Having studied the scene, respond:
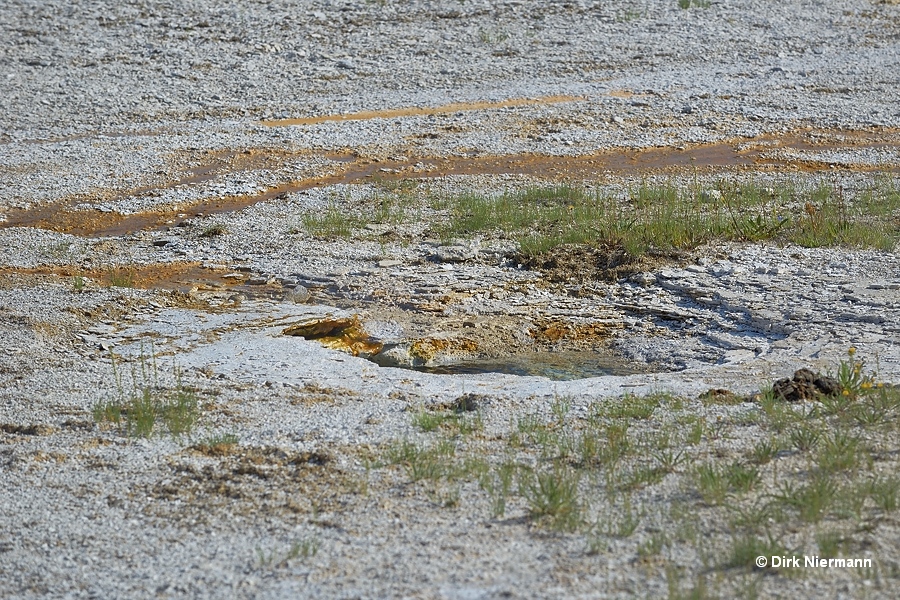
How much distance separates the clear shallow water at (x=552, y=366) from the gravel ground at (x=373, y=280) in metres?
0.06

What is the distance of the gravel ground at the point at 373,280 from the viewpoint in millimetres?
3984

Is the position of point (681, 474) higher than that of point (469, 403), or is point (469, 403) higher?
point (681, 474)

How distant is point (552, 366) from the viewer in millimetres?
6445

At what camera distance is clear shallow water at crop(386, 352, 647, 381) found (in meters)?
6.31

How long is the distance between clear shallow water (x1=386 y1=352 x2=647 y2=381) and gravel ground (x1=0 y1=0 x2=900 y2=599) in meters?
0.06

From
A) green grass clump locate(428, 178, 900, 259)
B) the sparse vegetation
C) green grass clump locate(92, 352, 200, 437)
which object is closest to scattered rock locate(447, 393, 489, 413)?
the sparse vegetation

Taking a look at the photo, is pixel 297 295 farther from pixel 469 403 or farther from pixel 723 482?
pixel 723 482

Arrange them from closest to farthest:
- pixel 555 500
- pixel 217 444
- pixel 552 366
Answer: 1. pixel 555 500
2. pixel 217 444
3. pixel 552 366

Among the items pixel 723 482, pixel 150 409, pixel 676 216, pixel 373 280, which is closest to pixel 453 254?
pixel 373 280

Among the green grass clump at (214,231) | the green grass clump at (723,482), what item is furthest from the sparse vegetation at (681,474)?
the green grass clump at (214,231)

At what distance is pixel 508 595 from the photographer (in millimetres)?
3564

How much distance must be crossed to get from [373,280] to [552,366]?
2022 millimetres

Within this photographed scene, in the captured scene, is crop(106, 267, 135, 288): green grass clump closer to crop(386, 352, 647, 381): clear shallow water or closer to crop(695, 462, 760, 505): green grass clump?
crop(386, 352, 647, 381): clear shallow water

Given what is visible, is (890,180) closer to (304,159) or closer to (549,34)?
(304,159)
